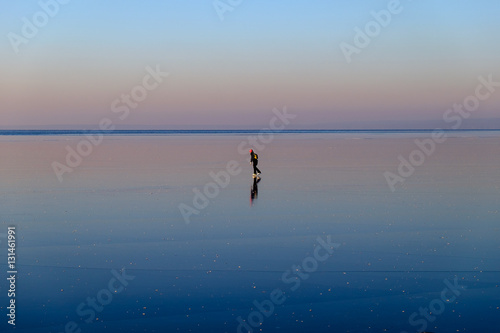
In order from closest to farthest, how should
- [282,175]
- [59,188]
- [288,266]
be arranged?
[288,266], [59,188], [282,175]

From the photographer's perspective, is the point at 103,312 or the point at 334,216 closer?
the point at 103,312

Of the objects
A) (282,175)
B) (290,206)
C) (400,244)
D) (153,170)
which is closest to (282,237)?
(400,244)

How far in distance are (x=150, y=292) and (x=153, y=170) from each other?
66.7 ft

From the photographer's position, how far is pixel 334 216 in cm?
1667

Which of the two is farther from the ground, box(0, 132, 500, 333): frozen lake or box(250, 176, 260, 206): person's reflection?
box(250, 176, 260, 206): person's reflection

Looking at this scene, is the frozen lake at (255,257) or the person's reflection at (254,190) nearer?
the frozen lake at (255,257)

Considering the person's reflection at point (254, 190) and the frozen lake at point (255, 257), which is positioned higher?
the person's reflection at point (254, 190)

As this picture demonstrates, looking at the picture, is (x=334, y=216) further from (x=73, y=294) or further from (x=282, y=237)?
(x=73, y=294)

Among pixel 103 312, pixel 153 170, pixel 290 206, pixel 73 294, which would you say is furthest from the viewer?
pixel 153 170

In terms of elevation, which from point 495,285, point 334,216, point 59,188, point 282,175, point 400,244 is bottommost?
point 495,285

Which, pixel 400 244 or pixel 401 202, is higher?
pixel 401 202

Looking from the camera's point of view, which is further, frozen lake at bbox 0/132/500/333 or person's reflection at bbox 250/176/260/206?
person's reflection at bbox 250/176/260/206

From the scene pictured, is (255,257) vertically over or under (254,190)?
under

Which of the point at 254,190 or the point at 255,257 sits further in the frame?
the point at 254,190
